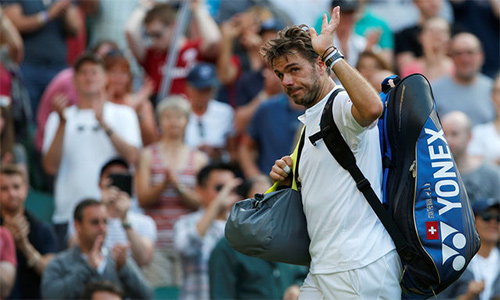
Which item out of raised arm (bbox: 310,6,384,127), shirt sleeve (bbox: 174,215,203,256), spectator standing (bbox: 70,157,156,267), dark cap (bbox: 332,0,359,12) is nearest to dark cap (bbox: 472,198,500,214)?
shirt sleeve (bbox: 174,215,203,256)

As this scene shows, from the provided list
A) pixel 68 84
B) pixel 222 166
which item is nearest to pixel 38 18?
pixel 68 84

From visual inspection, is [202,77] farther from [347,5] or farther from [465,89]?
[465,89]

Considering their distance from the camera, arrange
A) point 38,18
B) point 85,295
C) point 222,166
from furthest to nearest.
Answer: point 38,18, point 222,166, point 85,295

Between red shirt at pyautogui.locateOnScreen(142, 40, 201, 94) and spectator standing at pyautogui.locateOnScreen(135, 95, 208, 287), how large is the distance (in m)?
1.35

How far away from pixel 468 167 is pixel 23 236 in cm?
443

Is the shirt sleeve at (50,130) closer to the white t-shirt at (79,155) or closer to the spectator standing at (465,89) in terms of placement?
the white t-shirt at (79,155)

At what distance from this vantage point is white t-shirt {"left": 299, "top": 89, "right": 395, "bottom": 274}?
4.94 m

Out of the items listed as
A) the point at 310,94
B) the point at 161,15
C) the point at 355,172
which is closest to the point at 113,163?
the point at 161,15

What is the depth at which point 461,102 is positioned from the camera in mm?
11281

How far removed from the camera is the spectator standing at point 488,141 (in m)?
10.8

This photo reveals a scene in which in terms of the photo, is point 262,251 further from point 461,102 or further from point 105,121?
point 461,102

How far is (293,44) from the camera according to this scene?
203 inches

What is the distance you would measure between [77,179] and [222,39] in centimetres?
282

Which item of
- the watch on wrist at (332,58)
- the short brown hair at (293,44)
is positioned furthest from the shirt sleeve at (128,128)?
the watch on wrist at (332,58)
